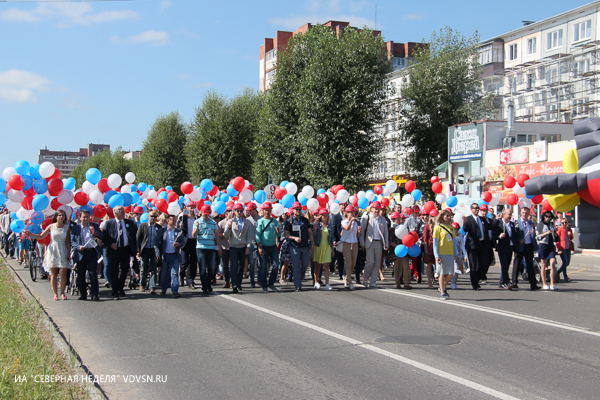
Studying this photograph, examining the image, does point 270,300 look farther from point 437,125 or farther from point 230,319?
point 437,125

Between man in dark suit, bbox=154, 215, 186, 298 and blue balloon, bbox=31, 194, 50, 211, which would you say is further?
blue balloon, bbox=31, 194, 50, 211

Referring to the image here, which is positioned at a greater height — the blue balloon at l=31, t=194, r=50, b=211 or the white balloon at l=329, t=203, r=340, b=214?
the blue balloon at l=31, t=194, r=50, b=211

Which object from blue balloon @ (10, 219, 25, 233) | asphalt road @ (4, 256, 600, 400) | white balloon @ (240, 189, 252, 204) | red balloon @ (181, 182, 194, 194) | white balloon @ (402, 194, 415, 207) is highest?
red balloon @ (181, 182, 194, 194)

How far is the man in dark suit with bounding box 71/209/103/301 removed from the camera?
435 inches

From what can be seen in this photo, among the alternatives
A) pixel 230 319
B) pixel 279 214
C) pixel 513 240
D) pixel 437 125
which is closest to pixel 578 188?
pixel 230 319

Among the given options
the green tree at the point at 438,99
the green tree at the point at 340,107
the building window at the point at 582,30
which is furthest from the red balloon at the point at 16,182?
the building window at the point at 582,30

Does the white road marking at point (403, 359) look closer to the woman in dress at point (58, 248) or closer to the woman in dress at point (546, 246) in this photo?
the woman in dress at point (58, 248)

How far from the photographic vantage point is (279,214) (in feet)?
48.8

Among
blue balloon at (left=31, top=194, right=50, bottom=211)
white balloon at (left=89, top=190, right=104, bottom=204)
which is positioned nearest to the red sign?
white balloon at (left=89, top=190, right=104, bottom=204)

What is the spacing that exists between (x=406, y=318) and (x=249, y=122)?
42.6 meters

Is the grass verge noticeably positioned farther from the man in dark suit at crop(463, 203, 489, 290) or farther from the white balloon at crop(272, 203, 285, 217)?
the man in dark suit at crop(463, 203, 489, 290)

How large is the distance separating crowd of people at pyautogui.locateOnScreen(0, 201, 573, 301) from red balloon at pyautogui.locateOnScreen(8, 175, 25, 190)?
1.32 meters

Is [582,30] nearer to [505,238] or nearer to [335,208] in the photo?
[505,238]

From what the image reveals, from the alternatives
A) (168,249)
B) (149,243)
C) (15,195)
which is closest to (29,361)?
(168,249)
